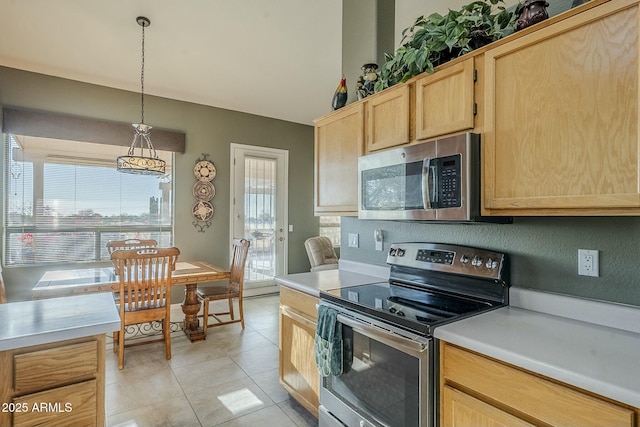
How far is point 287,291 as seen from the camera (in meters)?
2.27

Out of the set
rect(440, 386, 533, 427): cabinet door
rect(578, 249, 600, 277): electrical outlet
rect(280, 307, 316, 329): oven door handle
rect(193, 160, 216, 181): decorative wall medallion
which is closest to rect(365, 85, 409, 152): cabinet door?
rect(578, 249, 600, 277): electrical outlet

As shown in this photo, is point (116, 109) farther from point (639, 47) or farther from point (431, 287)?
point (639, 47)

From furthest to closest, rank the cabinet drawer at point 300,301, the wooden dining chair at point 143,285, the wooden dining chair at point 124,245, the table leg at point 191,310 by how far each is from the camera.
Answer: the wooden dining chair at point 124,245
the table leg at point 191,310
the wooden dining chair at point 143,285
the cabinet drawer at point 300,301

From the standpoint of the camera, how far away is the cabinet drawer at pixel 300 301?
2.01 m

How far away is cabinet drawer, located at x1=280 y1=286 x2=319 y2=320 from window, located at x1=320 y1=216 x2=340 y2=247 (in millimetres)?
3929

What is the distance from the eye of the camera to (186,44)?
10.4 ft

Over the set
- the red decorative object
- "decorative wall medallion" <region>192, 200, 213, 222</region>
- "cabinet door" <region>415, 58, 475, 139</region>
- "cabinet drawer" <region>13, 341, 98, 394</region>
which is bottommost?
"cabinet drawer" <region>13, 341, 98, 394</region>

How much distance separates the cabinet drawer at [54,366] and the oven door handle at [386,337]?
3.45ft

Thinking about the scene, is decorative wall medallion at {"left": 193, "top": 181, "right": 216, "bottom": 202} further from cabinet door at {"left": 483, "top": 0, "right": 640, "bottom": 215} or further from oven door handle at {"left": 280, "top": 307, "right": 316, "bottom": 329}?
cabinet door at {"left": 483, "top": 0, "right": 640, "bottom": 215}

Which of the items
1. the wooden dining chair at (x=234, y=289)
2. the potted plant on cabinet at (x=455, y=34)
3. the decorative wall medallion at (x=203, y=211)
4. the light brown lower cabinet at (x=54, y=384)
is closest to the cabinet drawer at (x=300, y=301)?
the light brown lower cabinet at (x=54, y=384)

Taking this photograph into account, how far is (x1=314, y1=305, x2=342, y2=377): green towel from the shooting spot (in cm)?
172

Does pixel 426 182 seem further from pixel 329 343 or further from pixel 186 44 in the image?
pixel 186 44

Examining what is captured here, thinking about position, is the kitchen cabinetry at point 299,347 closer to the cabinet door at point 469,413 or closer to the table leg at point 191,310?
the cabinet door at point 469,413

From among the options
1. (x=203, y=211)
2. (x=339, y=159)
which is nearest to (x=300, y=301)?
(x=339, y=159)
